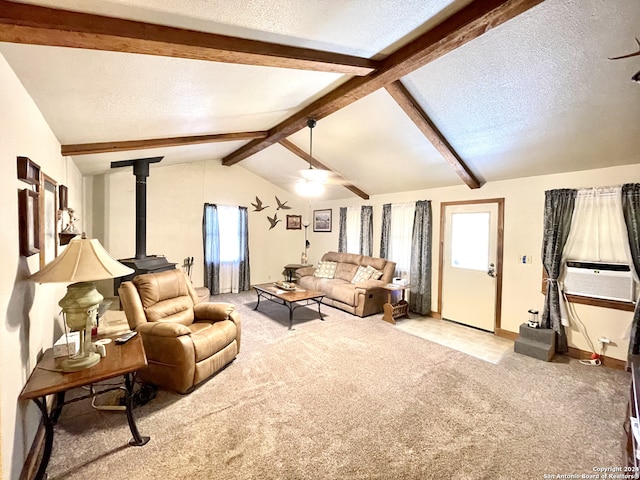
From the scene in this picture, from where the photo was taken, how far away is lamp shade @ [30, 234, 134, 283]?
66.4 inches

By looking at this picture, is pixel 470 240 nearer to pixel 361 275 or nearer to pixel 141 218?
pixel 361 275

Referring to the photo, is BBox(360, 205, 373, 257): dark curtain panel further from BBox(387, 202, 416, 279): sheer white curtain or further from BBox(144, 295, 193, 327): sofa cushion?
BBox(144, 295, 193, 327): sofa cushion

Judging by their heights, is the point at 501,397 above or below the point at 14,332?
below

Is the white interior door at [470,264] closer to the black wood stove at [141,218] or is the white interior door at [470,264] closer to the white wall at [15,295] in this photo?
the black wood stove at [141,218]

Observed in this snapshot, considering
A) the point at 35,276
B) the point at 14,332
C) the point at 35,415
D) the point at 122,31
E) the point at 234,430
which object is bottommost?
the point at 234,430

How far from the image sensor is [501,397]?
2531 millimetres

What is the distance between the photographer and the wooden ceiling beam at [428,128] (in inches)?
112

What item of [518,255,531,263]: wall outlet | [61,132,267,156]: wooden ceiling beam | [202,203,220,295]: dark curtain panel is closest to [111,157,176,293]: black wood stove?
[61,132,267,156]: wooden ceiling beam

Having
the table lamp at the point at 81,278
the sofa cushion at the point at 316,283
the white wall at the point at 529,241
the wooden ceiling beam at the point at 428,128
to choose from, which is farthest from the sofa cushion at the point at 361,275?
the table lamp at the point at 81,278

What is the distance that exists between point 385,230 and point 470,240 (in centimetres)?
164

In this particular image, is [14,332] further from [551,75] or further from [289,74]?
[551,75]

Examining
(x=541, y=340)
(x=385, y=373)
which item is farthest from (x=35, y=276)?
(x=541, y=340)

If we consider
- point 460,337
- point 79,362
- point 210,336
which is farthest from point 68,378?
point 460,337

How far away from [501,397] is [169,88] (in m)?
3.86
